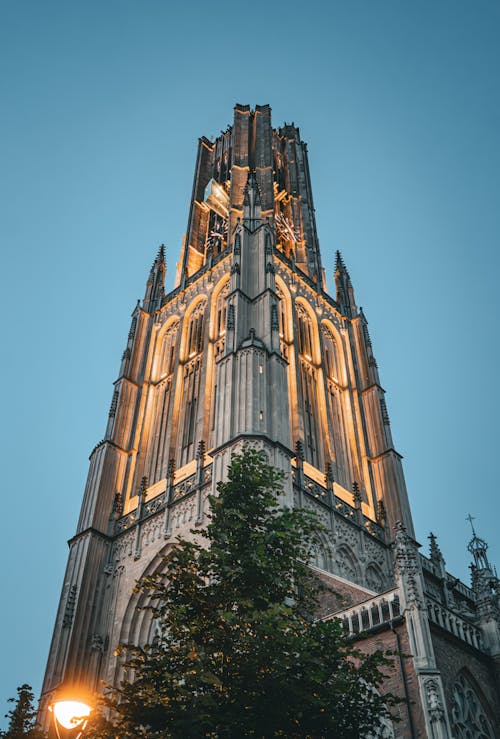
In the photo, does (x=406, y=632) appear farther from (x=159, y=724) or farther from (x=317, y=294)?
(x=317, y=294)

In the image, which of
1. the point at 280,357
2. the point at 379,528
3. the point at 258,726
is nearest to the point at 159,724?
the point at 258,726

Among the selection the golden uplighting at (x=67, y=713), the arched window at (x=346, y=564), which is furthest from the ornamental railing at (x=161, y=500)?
the golden uplighting at (x=67, y=713)

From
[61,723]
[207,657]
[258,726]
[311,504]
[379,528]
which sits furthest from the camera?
[379,528]

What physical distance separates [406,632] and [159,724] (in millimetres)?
6455

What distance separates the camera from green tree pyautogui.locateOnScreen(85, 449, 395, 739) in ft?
32.3

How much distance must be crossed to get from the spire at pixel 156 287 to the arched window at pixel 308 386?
8499 mm

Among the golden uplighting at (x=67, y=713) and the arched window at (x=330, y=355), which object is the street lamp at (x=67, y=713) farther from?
the arched window at (x=330, y=355)

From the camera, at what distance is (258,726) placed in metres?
9.70

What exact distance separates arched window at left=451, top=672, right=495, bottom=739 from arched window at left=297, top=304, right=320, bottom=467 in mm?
13786

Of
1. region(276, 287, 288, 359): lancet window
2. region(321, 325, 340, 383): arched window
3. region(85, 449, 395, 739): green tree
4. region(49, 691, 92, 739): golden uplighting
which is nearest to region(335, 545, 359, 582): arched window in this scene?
region(276, 287, 288, 359): lancet window

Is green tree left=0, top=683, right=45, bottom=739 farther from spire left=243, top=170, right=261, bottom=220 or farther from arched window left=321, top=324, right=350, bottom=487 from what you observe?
spire left=243, top=170, right=261, bottom=220

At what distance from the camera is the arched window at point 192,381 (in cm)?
2931

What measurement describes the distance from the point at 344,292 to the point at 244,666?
32283 millimetres

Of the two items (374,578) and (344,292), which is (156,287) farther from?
(374,578)
